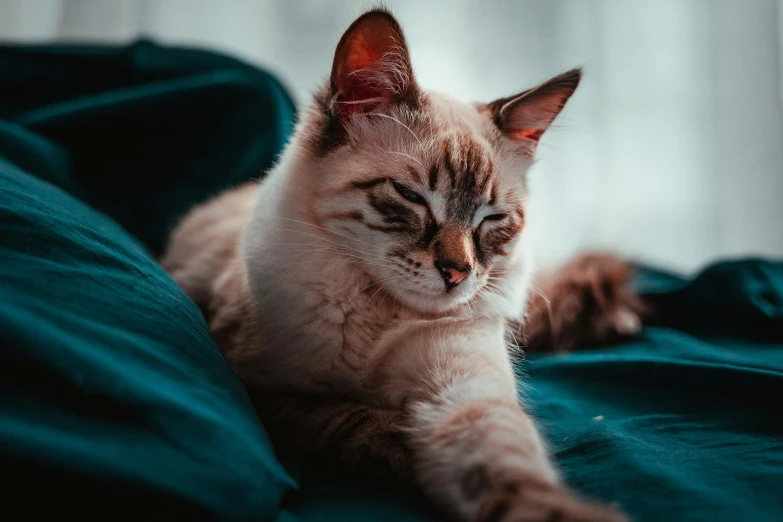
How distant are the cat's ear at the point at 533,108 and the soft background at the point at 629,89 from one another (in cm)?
158

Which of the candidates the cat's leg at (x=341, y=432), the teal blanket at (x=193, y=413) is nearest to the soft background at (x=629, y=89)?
the teal blanket at (x=193, y=413)

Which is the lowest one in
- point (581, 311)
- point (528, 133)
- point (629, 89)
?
point (581, 311)

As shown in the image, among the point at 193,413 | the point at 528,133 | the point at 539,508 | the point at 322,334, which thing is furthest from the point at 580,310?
the point at 193,413

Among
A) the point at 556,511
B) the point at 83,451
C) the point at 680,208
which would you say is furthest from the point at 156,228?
the point at 680,208

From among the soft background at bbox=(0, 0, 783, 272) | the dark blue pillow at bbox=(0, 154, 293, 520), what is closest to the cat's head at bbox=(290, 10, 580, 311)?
the dark blue pillow at bbox=(0, 154, 293, 520)

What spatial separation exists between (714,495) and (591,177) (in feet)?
7.93

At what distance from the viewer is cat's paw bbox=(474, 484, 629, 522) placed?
0.52 m

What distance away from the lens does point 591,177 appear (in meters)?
2.88

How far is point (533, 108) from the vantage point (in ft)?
3.64

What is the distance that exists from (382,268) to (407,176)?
0.16 meters

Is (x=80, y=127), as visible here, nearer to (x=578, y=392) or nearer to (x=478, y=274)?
(x=478, y=274)

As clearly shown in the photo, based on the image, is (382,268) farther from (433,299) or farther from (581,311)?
(581,311)

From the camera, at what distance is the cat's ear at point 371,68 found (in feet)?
3.08

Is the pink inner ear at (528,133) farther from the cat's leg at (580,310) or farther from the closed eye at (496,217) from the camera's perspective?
the cat's leg at (580,310)
